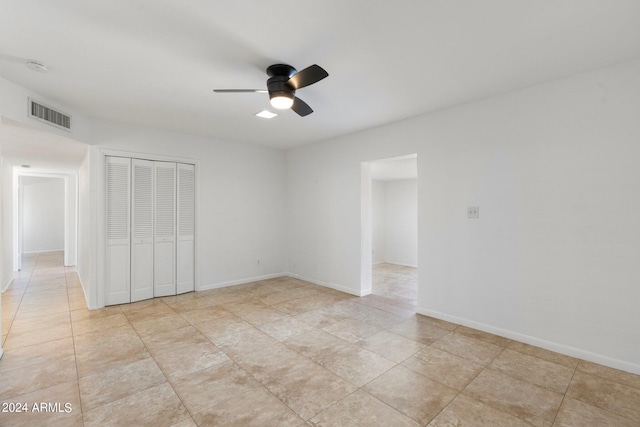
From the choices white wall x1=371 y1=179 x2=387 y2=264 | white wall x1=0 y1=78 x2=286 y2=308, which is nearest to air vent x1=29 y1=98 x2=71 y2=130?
white wall x1=0 y1=78 x2=286 y2=308

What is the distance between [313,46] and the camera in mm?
2322

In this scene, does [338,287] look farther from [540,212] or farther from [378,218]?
[378,218]

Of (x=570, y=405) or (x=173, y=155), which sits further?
(x=173, y=155)

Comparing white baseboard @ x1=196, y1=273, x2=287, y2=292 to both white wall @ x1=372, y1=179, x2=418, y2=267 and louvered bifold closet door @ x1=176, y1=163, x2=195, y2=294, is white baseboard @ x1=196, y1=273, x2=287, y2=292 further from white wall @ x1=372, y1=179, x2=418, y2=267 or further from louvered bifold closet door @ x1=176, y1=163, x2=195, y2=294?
white wall @ x1=372, y1=179, x2=418, y2=267

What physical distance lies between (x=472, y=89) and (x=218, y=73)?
8.76ft

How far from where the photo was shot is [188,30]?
2127 mm

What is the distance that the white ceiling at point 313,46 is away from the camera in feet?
6.29

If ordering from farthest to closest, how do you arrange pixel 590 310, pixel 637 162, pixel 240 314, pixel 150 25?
pixel 240 314
pixel 590 310
pixel 637 162
pixel 150 25

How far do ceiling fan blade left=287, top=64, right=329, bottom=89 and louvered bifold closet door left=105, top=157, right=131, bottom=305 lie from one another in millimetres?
3422

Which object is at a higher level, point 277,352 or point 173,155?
point 173,155

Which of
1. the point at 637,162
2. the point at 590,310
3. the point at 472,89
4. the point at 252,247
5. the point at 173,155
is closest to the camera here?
the point at 637,162

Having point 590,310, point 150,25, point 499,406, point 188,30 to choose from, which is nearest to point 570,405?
point 499,406

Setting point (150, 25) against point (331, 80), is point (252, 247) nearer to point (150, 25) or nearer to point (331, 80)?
point (331, 80)

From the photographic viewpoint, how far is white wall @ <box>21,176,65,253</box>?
988 cm
